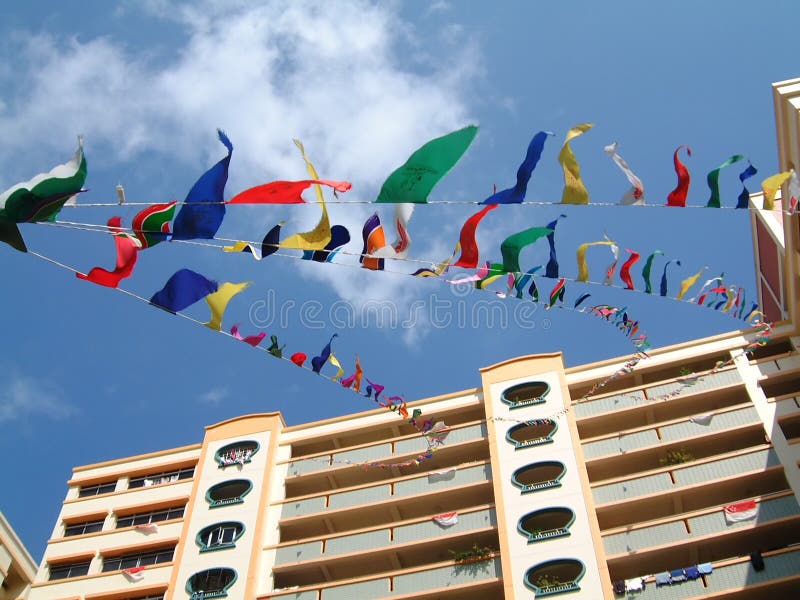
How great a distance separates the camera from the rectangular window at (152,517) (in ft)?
101

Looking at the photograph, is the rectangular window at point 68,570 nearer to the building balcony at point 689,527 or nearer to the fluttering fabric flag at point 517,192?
the building balcony at point 689,527

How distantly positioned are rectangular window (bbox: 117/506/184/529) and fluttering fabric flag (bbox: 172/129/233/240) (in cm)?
2158

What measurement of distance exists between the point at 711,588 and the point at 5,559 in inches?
794

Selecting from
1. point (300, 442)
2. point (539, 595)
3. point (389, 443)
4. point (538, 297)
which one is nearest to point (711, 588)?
point (539, 595)

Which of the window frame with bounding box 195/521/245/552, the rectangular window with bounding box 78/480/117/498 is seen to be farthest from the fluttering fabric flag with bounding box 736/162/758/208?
the rectangular window with bounding box 78/480/117/498

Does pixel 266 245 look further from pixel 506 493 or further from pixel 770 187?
pixel 506 493

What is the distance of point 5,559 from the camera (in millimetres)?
23984

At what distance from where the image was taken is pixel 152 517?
102ft

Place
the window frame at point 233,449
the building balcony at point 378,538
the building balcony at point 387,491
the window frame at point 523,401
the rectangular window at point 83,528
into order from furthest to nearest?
the window frame at point 233,449, the rectangular window at point 83,528, the window frame at point 523,401, the building balcony at point 387,491, the building balcony at point 378,538

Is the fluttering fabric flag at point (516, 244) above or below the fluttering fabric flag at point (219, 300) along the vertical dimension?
above

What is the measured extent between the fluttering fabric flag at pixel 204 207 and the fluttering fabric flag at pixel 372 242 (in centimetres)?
267

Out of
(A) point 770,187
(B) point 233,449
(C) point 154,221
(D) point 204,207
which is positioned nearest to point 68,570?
(B) point 233,449

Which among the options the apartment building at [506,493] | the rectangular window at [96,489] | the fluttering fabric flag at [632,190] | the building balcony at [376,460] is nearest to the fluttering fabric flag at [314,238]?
the fluttering fabric flag at [632,190]

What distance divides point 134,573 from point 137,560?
1.08 meters
